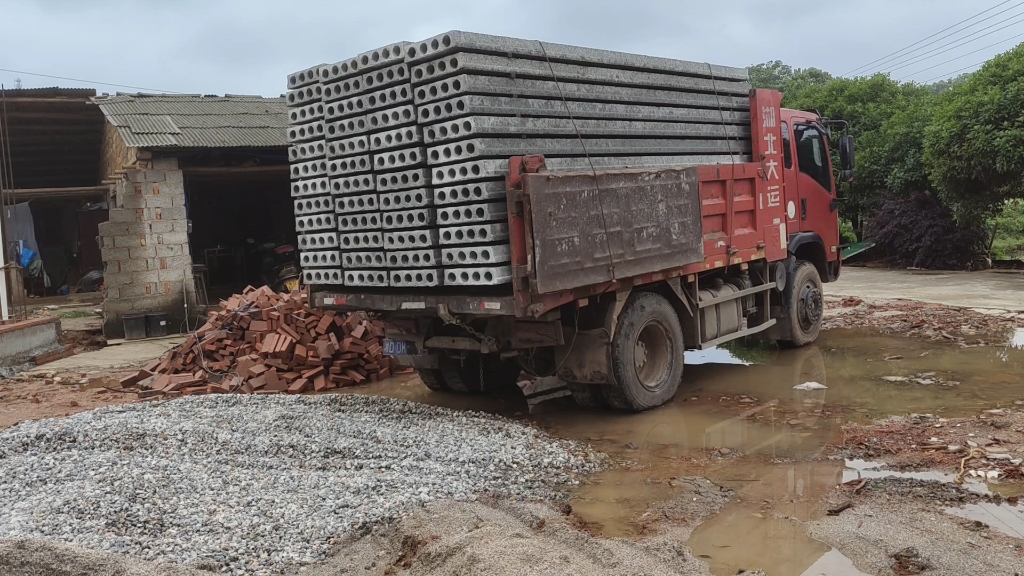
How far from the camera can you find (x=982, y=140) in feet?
48.1

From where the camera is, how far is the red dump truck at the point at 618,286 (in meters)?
6.04

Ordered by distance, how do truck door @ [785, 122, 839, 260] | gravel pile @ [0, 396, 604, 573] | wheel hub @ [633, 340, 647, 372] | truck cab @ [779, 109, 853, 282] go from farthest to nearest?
truck door @ [785, 122, 839, 260] < truck cab @ [779, 109, 853, 282] < wheel hub @ [633, 340, 647, 372] < gravel pile @ [0, 396, 604, 573]

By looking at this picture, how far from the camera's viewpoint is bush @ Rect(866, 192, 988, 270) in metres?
18.2

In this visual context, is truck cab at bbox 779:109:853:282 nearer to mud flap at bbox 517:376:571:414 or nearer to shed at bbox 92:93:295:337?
mud flap at bbox 517:376:571:414

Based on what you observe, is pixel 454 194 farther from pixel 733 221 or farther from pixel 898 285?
pixel 898 285

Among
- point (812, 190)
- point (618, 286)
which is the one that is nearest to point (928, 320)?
point (812, 190)

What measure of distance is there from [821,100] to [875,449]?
19343 millimetres

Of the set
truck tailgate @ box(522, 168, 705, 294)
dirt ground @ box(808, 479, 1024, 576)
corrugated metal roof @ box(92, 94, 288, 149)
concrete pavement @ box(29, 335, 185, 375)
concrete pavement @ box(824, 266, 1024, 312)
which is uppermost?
corrugated metal roof @ box(92, 94, 288, 149)

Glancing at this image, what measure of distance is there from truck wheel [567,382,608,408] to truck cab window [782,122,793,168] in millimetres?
4007

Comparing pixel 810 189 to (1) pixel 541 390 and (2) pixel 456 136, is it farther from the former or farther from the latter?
(2) pixel 456 136

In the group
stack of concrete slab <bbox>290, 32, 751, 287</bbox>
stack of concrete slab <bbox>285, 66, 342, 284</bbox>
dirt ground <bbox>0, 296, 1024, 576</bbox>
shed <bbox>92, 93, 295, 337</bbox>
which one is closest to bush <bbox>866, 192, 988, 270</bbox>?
dirt ground <bbox>0, 296, 1024, 576</bbox>

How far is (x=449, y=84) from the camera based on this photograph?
589 cm

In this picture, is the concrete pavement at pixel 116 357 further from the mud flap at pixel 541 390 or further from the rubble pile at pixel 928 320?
the rubble pile at pixel 928 320

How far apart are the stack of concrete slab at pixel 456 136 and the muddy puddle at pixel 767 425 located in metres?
1.74
